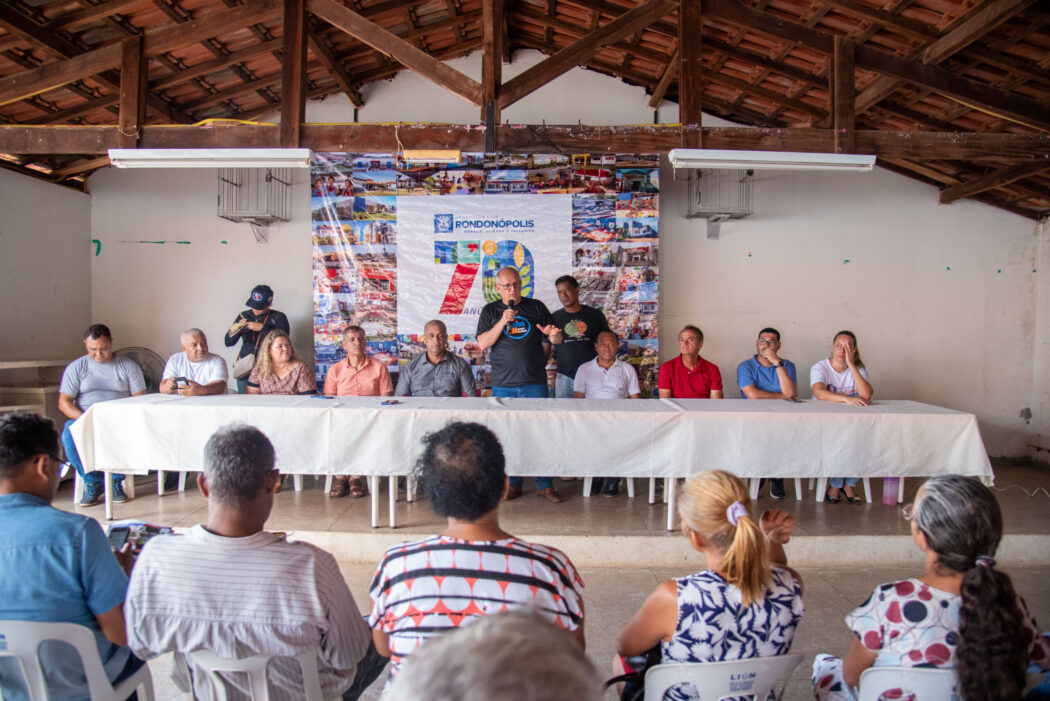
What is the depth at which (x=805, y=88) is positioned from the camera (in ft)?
15.8

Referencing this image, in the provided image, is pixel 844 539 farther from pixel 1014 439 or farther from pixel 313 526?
pixel 1014 439

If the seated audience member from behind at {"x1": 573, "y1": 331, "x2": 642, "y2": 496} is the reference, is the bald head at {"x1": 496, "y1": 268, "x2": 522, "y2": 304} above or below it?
above

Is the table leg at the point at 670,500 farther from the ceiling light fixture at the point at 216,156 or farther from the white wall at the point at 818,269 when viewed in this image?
the ceiling light fixture at the point at 216,156

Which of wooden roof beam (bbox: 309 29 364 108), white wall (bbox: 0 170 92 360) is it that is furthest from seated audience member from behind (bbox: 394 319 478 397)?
white wall (bbox: 0 170 92 360)

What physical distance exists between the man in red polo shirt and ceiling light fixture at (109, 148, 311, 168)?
2.84 meters

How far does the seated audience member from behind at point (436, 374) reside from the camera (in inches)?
167

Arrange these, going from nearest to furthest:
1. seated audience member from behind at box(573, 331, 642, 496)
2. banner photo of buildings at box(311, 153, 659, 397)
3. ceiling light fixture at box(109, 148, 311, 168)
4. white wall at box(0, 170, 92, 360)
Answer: ceiling light fixture at box(109, 148, 311, 168), seated audience member from behind at box(573, 331, 642, 496), white wall at box(0, 170, 92, 360), banner photo of buildings at box(311, 153, 659, 397)

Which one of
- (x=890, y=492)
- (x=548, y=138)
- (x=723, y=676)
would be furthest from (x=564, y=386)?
(x=723, y=676)

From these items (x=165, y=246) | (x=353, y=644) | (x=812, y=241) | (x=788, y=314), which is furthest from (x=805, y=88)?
(x=165, y=246)

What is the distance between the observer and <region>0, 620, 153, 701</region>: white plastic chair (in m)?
1.26

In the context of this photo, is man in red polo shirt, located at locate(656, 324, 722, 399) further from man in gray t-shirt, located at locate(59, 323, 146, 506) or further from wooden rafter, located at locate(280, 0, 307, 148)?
man in gray t-shirt, located at locate(59, 323, 146, 506)

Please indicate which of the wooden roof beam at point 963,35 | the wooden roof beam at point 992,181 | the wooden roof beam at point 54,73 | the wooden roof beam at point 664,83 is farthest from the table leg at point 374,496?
the wooden roof beam at point 992,181

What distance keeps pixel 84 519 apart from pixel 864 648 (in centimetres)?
175

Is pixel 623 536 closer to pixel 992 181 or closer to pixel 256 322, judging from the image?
pixel 256 322
